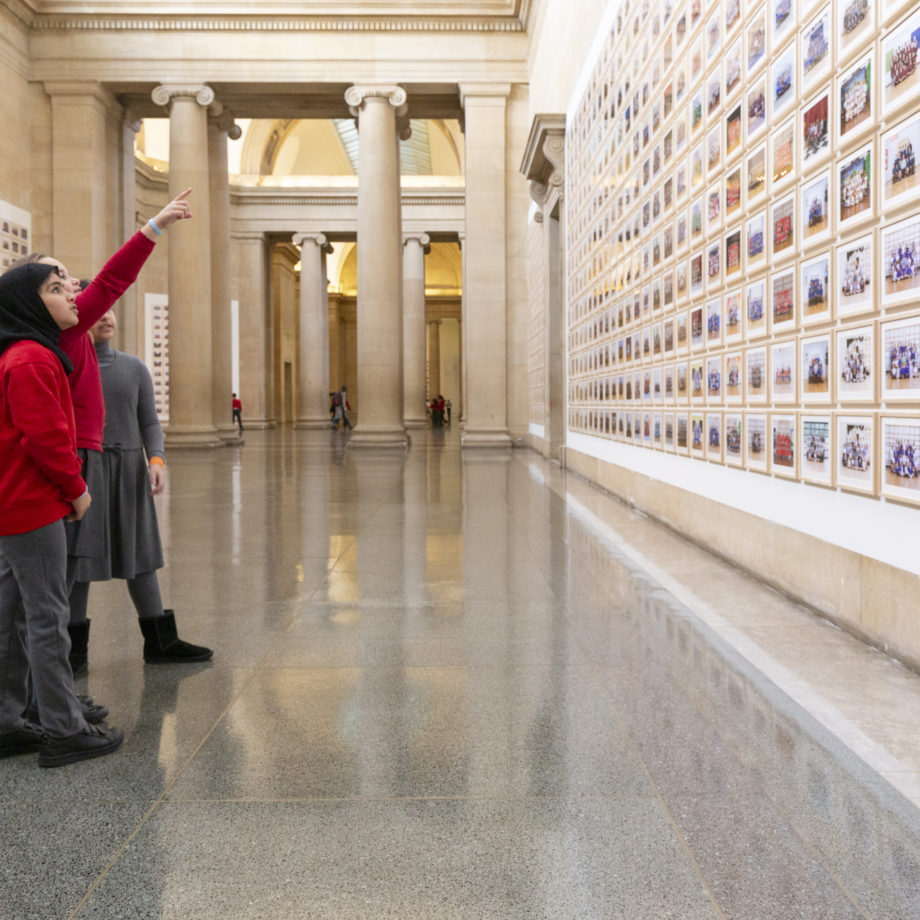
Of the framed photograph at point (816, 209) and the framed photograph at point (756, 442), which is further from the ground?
the framed photograph at point (816, 209)

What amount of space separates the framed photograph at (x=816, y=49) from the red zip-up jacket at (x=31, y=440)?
4.56 metres

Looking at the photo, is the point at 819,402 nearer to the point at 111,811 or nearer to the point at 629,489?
the point at 111,811

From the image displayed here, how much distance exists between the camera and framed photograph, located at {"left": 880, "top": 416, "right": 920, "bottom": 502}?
14.4 feet

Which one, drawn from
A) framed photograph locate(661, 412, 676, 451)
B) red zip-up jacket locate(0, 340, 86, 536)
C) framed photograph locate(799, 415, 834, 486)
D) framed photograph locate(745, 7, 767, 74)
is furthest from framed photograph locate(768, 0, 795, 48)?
red zip-up jacket locate(0, 340, 86, 536)

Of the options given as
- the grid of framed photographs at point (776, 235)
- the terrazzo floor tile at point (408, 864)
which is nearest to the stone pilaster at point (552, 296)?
the grid of framed photographs at point (776, 235)

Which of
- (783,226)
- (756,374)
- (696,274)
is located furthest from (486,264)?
(783,226)

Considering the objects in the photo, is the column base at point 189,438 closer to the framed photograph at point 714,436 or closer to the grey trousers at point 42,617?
the framed photograph at point 714,436

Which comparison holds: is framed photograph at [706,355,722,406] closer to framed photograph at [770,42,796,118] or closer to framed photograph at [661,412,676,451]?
framed photograph at [661,412,676,451]

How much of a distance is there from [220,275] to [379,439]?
26.4ft

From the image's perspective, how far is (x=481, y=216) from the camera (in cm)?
2528

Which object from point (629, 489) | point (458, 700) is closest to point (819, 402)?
point (458, 700)

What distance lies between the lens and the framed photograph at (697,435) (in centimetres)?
790

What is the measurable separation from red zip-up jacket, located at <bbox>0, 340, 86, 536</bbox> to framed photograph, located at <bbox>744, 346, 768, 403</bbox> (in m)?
4.69

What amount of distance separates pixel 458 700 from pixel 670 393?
5718 millimetres
